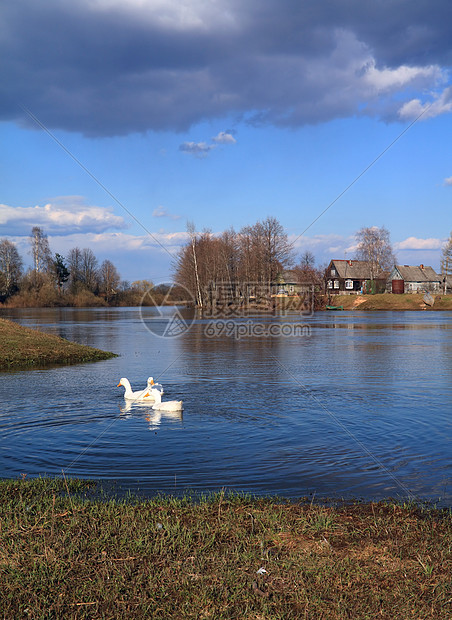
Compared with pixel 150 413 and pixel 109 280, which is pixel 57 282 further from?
pixel 150 413

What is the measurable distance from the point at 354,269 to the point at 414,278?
1499 centimetres

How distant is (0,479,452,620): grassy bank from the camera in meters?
4.41

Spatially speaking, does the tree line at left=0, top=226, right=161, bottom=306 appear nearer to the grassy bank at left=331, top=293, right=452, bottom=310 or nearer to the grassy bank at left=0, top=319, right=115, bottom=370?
the grassy bank at left=331, top=293, right=452, bottom=310

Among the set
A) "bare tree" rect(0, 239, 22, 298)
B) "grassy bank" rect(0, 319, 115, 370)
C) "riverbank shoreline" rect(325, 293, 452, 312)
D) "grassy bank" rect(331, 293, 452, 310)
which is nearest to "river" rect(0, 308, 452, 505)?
"grassy bank" rect(0, 319, 115, 370)

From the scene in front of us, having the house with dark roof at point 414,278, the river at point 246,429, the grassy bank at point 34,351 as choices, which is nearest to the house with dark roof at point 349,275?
the house with dark roof at point 414,278

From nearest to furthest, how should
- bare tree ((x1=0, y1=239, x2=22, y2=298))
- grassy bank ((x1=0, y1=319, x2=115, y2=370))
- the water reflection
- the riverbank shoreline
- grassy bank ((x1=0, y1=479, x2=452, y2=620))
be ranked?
grassy bank ((x1=0, y1=479, x2=452, y2=620))
the water reflection
grassy bank ((x1=0, y1=319, x2=115, y2=370))
the riverbank shoreline
bare tree ((x1=0, y1=239, x2=22, y2=298))

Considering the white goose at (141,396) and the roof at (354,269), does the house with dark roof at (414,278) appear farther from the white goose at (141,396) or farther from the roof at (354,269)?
the white goose at (141,396)

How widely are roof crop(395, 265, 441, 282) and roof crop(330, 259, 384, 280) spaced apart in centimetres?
829

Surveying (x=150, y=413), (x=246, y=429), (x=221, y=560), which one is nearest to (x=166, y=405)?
(x=150, y=413)

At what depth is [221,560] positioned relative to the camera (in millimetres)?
5055

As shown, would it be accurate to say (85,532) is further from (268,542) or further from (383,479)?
(383,479)

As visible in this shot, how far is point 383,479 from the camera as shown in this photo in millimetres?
8164

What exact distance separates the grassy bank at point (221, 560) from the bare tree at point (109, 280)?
488 feet

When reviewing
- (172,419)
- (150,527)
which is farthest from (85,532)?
(172,419)
